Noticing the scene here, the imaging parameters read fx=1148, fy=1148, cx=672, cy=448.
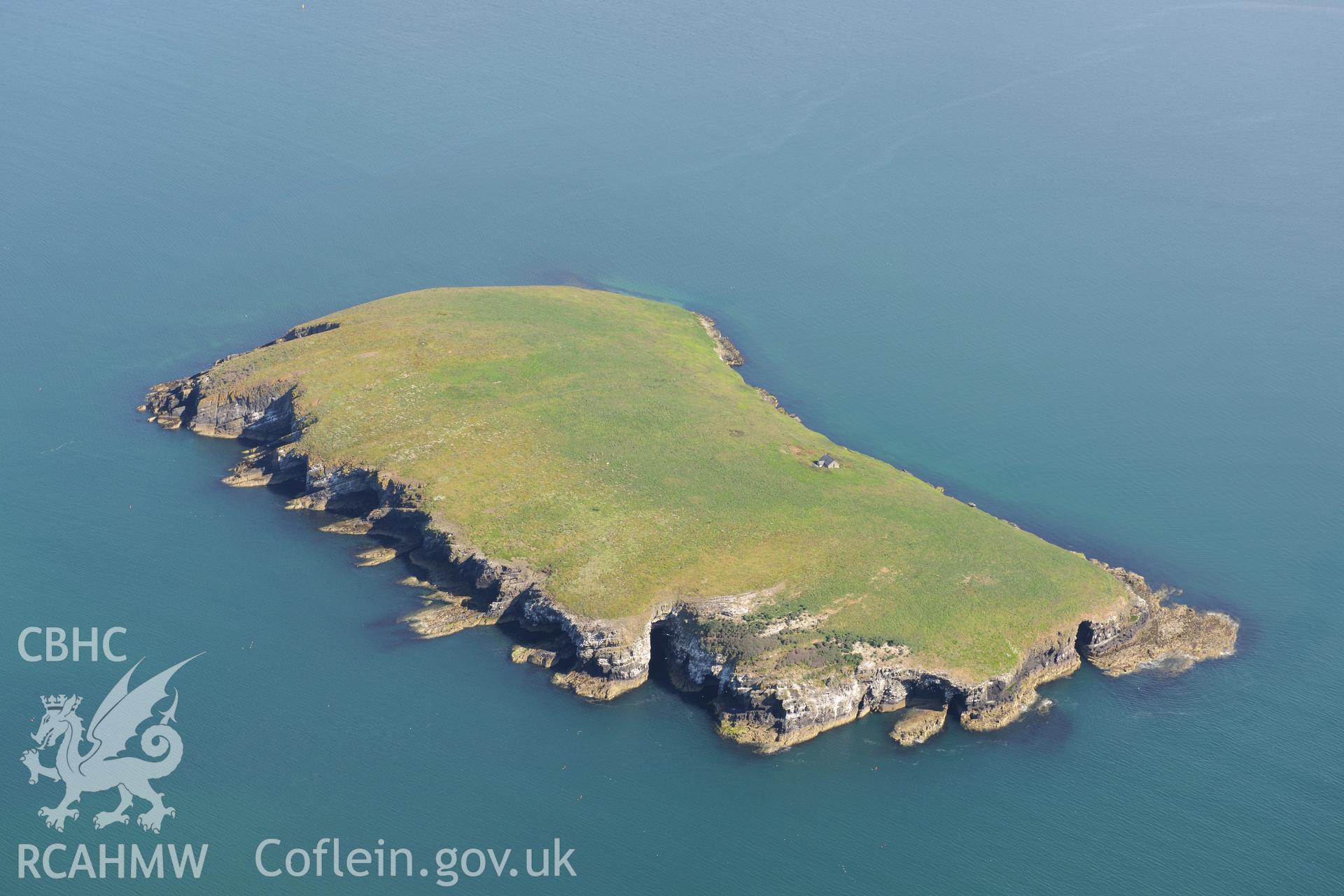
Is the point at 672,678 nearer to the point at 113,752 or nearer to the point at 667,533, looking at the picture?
the point at 667,533

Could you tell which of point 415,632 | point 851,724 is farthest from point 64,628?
point 851,724

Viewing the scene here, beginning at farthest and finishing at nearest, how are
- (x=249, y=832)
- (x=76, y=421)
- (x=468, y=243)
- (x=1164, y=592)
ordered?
(x=468, y=243) → (x=76, y=421) → (x=1164, y=592) → (x=249, y=832)

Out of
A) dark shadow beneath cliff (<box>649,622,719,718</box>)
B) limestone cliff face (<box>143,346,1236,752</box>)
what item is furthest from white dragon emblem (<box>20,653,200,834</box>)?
dark shadow beneath cliff (<box>649,622,719,718</box>)

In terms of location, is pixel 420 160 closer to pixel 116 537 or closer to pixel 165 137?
pixel 165 137

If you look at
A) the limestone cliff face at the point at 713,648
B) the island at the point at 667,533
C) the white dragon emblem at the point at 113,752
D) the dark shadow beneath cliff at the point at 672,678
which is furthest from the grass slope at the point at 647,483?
the white dragon emblem at the point at 113,752

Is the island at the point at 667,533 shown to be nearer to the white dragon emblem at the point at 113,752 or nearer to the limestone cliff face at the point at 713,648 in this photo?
the limestone cliff face at the point at 713,648

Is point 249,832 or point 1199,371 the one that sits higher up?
point 1199,371

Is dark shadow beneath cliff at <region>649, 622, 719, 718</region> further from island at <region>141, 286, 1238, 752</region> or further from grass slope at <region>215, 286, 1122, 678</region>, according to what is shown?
grass slope at <region>215, 286, 1122, 678</region>
